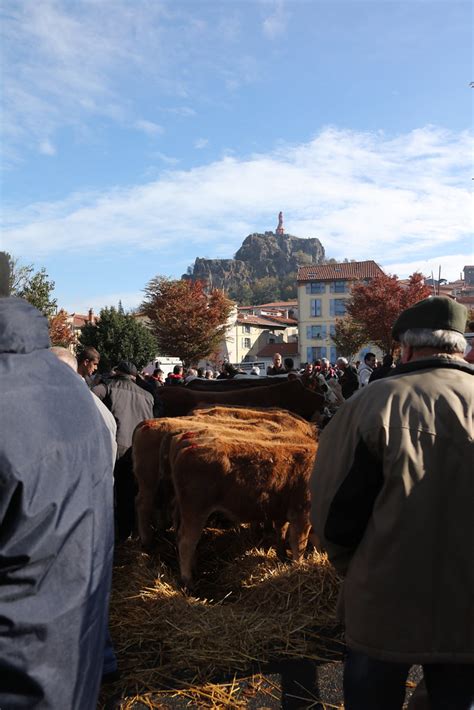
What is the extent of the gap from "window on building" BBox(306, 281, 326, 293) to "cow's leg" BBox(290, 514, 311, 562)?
62.6 m

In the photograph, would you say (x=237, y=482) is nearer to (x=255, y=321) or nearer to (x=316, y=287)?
(x=316, y=287)

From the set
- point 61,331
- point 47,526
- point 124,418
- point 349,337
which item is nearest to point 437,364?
point 47,526

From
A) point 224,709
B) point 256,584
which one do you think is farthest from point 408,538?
point 256,584

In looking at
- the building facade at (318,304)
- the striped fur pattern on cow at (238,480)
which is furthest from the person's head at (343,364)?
the building facade at (318,304)

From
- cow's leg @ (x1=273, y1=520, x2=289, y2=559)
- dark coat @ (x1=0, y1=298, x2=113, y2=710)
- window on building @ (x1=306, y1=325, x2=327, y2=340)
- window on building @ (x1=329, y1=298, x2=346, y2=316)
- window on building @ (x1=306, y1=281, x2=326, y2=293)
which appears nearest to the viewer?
dark coat @ (x1=0, y1=298, x2=113, y2=710)

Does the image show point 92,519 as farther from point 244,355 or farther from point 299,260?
point 299,260

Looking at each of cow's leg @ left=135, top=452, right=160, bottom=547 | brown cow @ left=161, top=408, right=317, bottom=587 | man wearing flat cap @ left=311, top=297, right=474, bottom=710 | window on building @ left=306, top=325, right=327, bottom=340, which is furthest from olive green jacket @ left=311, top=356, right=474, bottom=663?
window on building @ left=306, top=325, right=327, bottom=340

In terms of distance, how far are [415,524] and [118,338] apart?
35.8 meters

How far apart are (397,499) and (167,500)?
4.15m

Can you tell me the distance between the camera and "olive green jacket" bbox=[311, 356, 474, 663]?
2.18 meters

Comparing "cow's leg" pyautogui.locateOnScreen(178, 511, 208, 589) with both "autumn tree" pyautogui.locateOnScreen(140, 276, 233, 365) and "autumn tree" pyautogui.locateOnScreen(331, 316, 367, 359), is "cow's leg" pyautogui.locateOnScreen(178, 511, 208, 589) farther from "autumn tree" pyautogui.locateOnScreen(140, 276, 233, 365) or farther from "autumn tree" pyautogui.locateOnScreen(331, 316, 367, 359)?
"autumn tree" pyautogui.locateOnScreen(331, 316, 367, 359)

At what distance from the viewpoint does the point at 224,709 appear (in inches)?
133

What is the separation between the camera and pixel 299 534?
5.15 m

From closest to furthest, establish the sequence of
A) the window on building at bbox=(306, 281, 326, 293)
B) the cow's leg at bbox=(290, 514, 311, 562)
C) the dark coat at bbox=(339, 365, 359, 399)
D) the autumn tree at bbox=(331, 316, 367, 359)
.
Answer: the cow's leg at bbox=(290, 514, 311, 562)
the dark coat at bbox=(339, 365, 359, 399)
the autumn tree at bbox=(331, 316, 367, 359)
the window on building at bbox=(306, 281, 326, 293)
